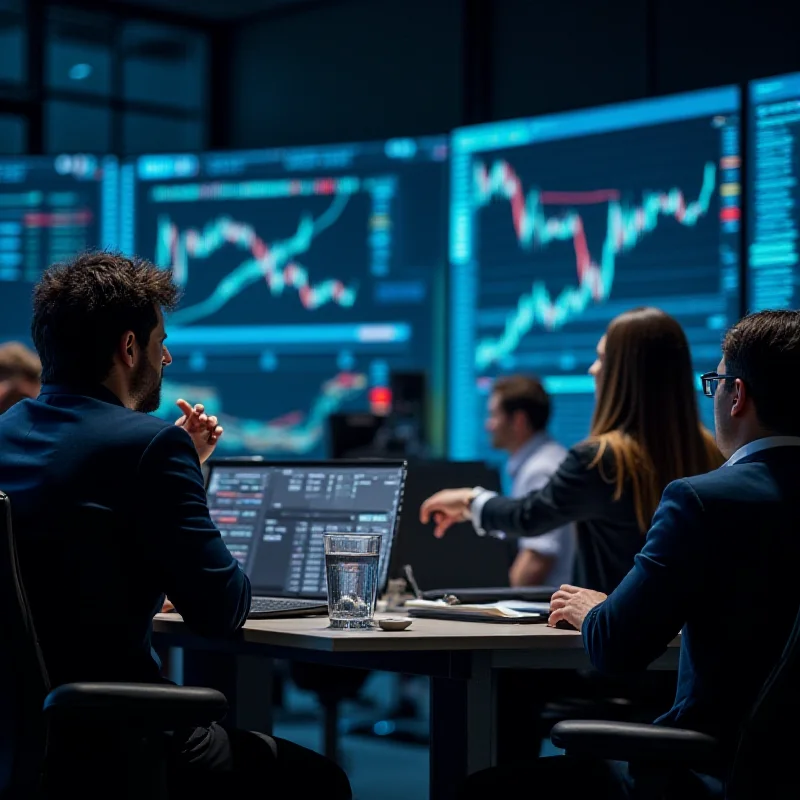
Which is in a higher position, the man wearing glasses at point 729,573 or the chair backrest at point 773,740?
the man wearing glasses at point 729,573

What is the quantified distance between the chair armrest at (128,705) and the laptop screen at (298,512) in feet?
3.11

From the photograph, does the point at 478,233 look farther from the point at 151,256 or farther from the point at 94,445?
the point at 94,445

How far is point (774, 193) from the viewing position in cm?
470

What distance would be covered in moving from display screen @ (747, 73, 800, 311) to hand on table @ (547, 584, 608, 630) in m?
2.49

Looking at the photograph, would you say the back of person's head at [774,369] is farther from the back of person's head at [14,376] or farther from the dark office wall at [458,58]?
the dark office wall at [458,58]

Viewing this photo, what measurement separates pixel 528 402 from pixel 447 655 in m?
2.74

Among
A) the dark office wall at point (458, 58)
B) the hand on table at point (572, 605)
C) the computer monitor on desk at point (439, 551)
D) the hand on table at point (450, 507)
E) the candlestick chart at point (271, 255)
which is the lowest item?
the computer monitor on desk at point (439, 551)

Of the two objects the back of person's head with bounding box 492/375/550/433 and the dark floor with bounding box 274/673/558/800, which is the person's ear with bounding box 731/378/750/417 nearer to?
the dark floor with bounding box 274/673/558/800

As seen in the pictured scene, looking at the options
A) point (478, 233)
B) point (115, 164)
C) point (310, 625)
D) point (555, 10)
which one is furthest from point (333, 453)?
point (310, 625)

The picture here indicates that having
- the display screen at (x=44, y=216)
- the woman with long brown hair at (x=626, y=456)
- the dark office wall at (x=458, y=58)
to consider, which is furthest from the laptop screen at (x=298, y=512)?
the display screen at (x=44, y=216)

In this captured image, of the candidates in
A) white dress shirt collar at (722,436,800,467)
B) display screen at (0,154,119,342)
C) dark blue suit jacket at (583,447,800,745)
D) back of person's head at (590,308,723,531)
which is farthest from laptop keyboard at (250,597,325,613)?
display screen at (0,154,119,342)

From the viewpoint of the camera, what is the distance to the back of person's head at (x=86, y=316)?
2150 mm

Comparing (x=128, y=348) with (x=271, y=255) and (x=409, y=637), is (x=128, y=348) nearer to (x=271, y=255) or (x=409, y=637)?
(x=409, y=637)

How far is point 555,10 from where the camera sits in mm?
6371
